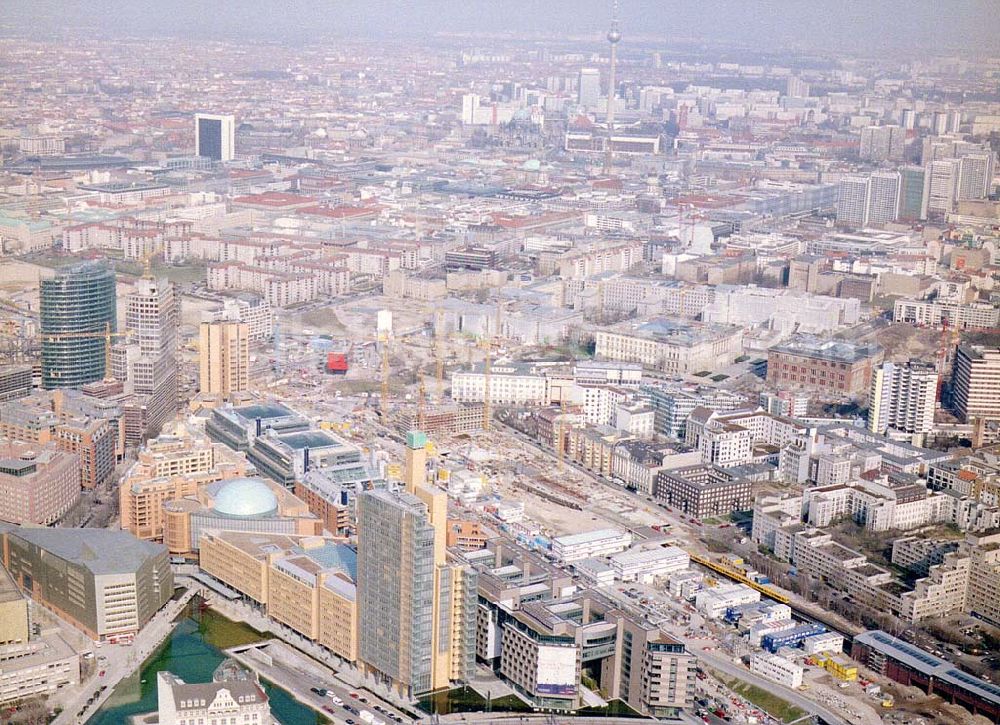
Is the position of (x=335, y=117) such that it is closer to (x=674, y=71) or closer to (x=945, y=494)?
(x=674, y=71)

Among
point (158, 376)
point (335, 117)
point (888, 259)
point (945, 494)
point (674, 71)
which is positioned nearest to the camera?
point (945, 494)

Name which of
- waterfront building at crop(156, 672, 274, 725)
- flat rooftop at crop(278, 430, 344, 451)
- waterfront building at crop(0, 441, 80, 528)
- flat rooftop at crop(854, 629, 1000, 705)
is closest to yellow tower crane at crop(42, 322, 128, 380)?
waterfront building at crop(0, 441, 80, 528)

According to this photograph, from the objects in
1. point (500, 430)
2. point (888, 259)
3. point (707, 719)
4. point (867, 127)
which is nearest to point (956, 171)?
point (888, 259)

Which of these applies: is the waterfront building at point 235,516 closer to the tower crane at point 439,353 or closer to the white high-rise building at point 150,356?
the white high-rise building at point 150,356

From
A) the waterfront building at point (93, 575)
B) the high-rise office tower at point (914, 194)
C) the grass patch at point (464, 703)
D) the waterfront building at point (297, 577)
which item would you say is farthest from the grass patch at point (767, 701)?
the high-rise office tower at point (914, 194)

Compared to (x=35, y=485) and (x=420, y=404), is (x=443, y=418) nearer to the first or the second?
(x=420, y=404)

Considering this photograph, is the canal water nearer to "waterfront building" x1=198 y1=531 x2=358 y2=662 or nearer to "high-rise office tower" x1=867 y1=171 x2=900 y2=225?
"waterfront building" x1=198 y1=531 x2=358 y2=662
